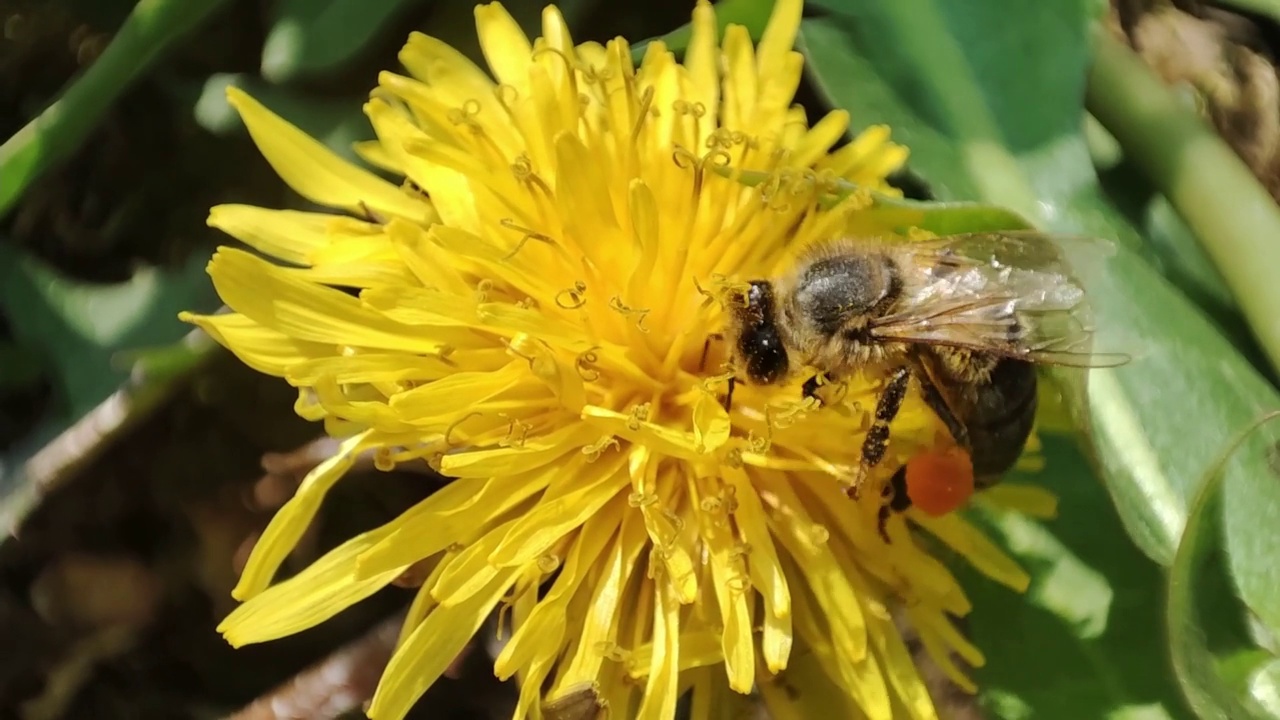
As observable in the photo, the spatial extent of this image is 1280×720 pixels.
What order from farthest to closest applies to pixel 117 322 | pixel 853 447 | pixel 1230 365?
pixel 117 322 → pixel 1230 365 → pixel 853 447

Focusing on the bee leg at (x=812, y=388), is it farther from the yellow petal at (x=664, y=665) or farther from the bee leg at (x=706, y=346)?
the yellow petal at (x=664, y=665)

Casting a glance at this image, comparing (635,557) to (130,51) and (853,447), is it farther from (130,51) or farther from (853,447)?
(130,51)

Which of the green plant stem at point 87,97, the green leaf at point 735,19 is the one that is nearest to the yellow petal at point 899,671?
the green leaf at point 735,19

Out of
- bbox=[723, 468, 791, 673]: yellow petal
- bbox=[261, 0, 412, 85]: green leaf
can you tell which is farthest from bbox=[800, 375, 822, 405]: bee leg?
bbox=[261, 0, 412, 85]: green leaf

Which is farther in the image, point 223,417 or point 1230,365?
point 223,417

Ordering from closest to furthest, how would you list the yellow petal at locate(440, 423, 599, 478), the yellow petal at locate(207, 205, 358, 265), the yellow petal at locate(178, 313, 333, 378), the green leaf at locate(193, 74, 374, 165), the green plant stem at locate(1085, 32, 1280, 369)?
the yellow petal at locate(440, 423, 599, 478), the yellow petal at locate(178, 313, 333, 378), the yellow petal at locate(207, 205, 358, 265), the green plant stem at locate(1085, 32, 1280, 369), the green leaf at locate(193, 74, 374, 165)

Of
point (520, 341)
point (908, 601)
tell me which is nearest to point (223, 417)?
point (520, 341)

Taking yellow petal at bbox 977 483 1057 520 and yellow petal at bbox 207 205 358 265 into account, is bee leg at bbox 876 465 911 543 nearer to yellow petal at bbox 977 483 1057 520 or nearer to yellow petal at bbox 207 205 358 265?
yellow petal at bbox 977 483 1057 520
